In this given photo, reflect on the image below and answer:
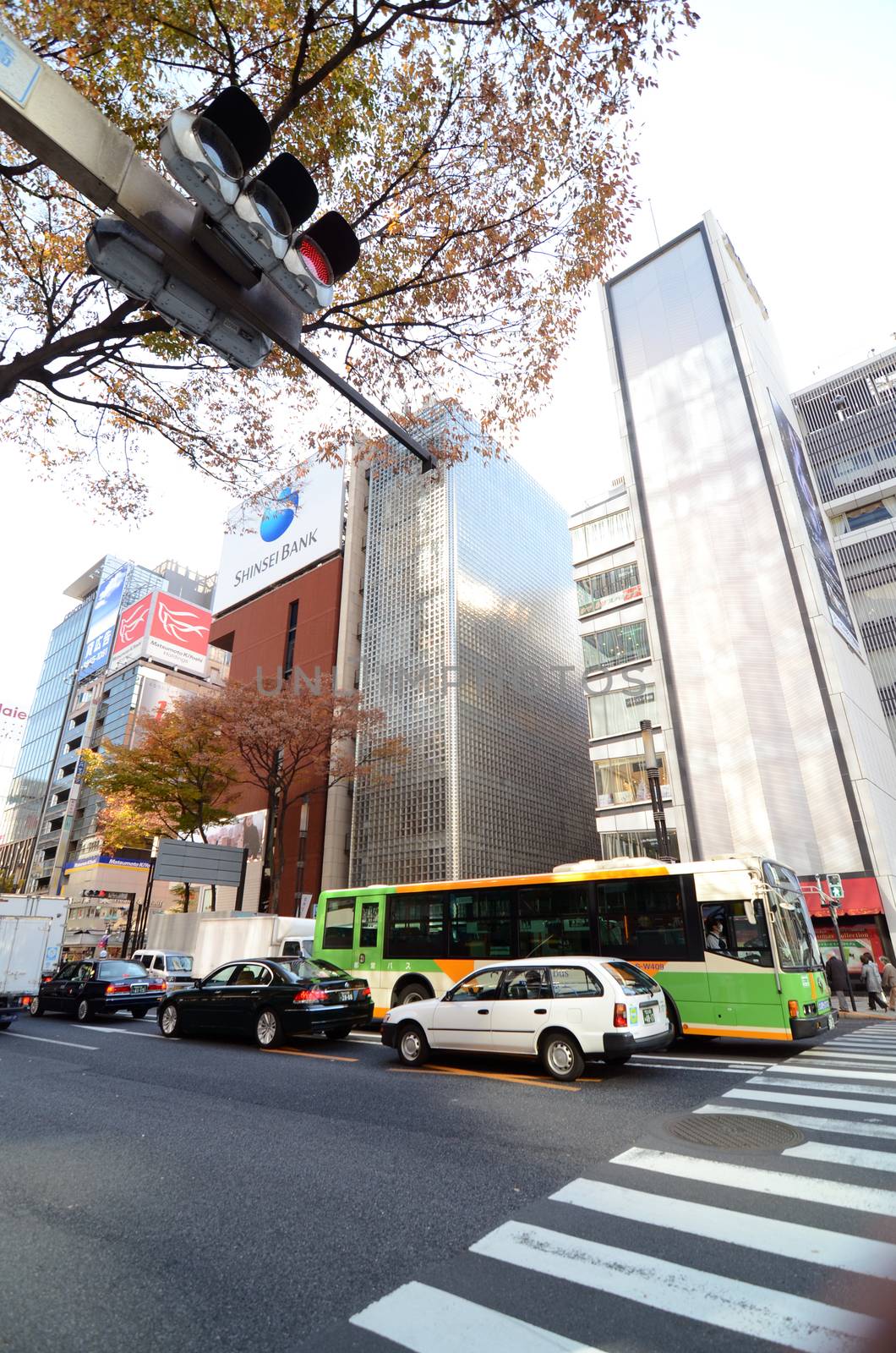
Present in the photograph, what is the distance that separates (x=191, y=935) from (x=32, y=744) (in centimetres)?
7914

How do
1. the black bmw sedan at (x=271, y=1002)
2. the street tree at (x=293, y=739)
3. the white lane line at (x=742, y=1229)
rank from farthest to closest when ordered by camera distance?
the street tree at (x=293, y=739) < the black bmw sedan at (x=271, y=1002) < the white lane line at (x=742, y=1229)

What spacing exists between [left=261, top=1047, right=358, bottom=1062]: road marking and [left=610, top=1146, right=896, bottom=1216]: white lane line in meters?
6.48

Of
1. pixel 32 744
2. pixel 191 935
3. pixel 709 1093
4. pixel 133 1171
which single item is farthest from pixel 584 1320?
pixel 32 744

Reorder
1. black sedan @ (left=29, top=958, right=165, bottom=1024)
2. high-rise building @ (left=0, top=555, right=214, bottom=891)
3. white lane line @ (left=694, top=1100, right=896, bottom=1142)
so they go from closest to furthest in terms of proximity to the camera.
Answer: white lane line @ (left=694, top=1100, right=896, bottom=1142), black sedan @ (left=29, top=958, right=165, bottom=1024), high-rise building @ (left=0, top=555, right=214, bottom=891)

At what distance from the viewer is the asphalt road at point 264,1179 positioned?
316 centimetres

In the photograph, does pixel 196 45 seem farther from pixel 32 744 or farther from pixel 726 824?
pixel 32 744

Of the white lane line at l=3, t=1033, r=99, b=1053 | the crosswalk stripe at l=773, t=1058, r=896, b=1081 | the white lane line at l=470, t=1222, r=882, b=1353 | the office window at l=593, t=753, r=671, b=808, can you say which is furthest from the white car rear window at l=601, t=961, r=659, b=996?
the office window at l=593, t=753, r=671, b=808

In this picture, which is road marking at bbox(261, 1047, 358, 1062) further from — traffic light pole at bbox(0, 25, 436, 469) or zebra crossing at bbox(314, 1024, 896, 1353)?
traffic light pole at bbox(0, 25, 436, 469)

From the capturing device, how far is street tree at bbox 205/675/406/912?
98.4 feet

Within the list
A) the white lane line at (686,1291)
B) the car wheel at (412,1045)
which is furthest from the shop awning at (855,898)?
the white lane line at (686,1291)

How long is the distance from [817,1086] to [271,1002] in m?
8.65

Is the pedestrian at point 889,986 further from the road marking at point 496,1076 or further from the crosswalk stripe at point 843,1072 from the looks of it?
the road marking at point 496,1076

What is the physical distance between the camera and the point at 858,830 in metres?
26.5

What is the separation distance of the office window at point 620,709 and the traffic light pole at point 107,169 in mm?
30816
